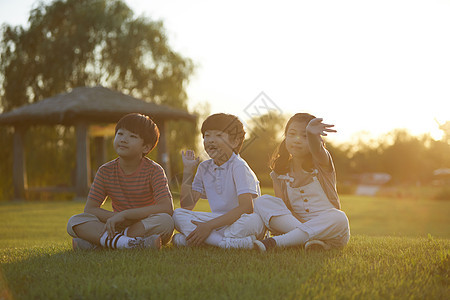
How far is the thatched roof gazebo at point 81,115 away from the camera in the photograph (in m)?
13.0

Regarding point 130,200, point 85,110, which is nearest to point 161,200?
point 130,200

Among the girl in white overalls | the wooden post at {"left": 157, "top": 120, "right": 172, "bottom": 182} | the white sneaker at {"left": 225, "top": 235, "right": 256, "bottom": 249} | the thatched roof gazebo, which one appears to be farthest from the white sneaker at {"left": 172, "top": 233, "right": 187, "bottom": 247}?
the wooden post at {"left": 157, "top": 120, "right": 172, "bottom": 182}

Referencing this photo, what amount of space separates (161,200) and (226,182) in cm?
56

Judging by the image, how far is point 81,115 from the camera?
1349cm

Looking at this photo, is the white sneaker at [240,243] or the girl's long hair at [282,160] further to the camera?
the girl's long hair at [282,160]

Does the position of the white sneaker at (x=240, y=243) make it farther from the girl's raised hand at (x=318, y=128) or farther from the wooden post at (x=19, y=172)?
the wooden post at (x=19, y=172)

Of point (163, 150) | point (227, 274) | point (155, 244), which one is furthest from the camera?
point (163, 150)

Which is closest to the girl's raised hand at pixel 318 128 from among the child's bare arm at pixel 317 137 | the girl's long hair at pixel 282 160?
the child's bare arm at pixel 317 137

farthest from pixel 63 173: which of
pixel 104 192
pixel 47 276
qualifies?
pixel 47 276

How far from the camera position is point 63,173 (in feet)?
56.3

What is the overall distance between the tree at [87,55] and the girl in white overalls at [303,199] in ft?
51.7

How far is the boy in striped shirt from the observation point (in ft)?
11.5

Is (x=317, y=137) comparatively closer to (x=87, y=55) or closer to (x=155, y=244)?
(x=155, y=244)

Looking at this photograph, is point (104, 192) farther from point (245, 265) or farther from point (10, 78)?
point (10, 78)
